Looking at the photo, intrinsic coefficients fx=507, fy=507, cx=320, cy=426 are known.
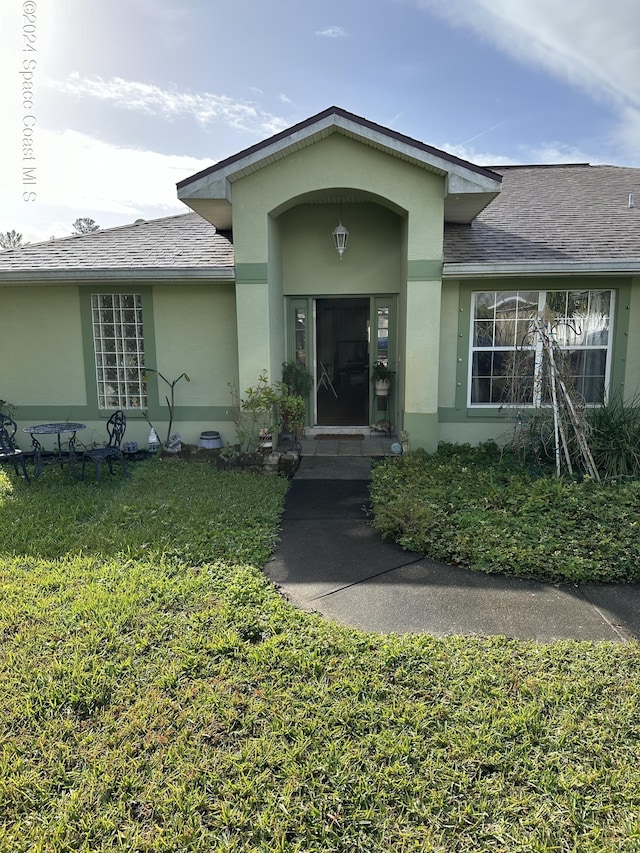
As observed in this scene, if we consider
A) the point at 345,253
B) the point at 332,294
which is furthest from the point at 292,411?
the point at 345,253

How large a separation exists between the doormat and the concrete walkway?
382 centimetres

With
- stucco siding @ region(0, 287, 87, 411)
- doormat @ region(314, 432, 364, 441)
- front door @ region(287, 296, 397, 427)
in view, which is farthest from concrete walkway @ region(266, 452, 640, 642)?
stucco siding @ region(0, 287, 87, 411)

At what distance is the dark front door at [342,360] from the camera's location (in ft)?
31.3

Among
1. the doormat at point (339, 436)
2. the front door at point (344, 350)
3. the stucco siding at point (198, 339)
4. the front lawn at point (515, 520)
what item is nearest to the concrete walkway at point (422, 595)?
the front lawn at point (515, 520)

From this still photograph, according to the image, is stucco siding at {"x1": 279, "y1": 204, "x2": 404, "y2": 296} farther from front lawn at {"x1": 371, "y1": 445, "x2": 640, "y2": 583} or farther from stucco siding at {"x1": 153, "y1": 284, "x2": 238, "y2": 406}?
front lawn at {"x1": 371, "y1": 445, "x2": 640, "y2": 583}

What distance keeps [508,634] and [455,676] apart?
722mm

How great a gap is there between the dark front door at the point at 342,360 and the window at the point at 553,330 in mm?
2120

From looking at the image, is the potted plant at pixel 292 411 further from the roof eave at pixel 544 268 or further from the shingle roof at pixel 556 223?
the shingle roof at pixel 556 223

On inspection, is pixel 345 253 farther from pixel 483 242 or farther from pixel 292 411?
pixel 292 411

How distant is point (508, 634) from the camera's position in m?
3.62

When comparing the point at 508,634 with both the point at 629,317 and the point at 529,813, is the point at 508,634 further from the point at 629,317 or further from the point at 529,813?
the point at 629,317

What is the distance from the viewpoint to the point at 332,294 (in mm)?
9312

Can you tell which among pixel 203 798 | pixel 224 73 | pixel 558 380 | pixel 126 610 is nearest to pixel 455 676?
pixel 203 798

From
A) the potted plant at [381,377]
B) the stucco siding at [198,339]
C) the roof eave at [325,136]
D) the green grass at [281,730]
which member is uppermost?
the roof eave at [325,136]
